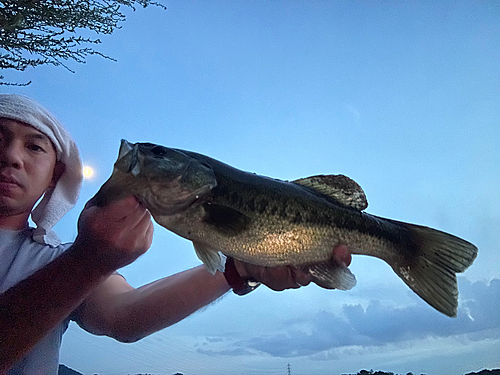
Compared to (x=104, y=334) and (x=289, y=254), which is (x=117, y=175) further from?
(x=104, y=334)

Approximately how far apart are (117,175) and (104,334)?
69.0 inches

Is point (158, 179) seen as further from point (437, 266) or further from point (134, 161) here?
point (437, 266)

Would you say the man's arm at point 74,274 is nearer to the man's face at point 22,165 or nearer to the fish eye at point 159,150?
the fish eye at point 159,150

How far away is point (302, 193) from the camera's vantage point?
2336mm

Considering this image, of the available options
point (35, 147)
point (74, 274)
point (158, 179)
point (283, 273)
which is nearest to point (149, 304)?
point (74, 274)

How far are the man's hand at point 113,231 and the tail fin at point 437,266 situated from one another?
5.07 feet

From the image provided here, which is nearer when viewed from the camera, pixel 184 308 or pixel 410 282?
pixel 410 282

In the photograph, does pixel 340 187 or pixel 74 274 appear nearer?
pixel 74 274

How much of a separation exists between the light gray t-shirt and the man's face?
220 millimetres

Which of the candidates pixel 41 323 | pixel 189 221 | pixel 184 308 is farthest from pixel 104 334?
pixel 189 221

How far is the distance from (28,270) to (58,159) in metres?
1.08

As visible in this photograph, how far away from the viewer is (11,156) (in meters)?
2.83

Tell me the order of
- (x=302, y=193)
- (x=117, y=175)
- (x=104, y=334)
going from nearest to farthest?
(x=117, y=175), (x=302, y=193), (x=104, y=334)

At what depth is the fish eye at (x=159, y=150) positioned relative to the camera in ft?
7.04
